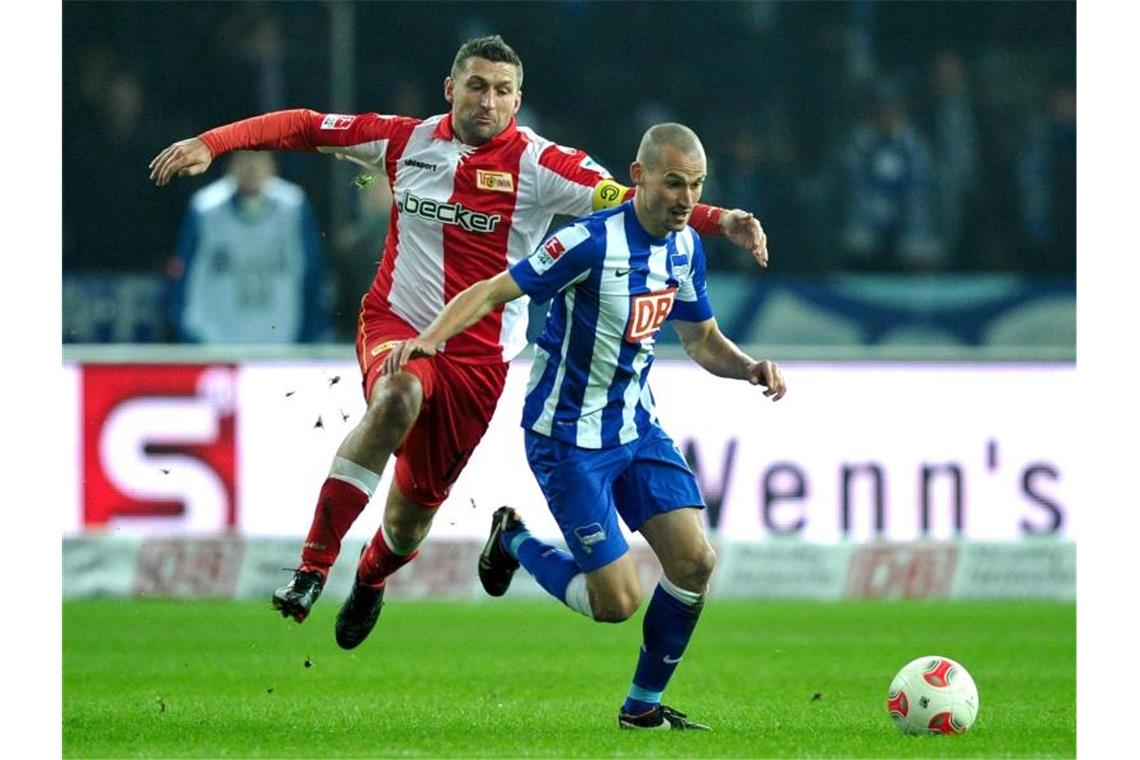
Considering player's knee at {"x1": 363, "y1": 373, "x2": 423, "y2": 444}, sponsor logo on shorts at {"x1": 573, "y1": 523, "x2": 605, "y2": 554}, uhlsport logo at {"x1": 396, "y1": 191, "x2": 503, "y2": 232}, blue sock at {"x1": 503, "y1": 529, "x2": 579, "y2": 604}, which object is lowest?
blue sock at {"x1": 503, "y1": 529, "x2": 579, "y2": 604}

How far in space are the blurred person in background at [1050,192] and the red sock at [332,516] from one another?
352 inches

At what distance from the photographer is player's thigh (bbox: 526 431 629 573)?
768 cm

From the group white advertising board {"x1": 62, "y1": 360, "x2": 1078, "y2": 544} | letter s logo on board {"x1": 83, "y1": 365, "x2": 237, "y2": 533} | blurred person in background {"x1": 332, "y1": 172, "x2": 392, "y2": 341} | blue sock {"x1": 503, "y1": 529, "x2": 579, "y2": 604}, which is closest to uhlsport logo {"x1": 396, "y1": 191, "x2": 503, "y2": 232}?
blue sock {"x1": 503, "y1": 529, "x2": 579, "y2": 604}

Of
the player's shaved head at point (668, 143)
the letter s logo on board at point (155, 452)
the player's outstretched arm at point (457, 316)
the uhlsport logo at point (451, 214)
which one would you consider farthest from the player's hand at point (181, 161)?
the letter s logo on board at point (155, 452)

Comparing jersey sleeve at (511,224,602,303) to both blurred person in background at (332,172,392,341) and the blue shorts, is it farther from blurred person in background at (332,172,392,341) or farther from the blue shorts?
blurred person in background at (332,172,392,341)

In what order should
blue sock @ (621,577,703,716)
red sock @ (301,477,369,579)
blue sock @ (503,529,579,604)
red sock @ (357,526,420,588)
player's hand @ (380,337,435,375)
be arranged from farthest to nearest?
red sock @ (357,526,420,588) → blue sock @ (503,529,579,604) → red sock @ (301,477,369,579) → blue sock @ (621,577,703,716) → player's hand @ (380,337,435,375)

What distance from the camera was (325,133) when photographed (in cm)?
828

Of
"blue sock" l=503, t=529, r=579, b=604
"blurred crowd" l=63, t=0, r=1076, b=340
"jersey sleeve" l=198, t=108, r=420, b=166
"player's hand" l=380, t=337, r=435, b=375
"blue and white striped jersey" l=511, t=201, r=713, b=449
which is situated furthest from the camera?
"blurred crowd" l=63, t=0, r=1076, b=340

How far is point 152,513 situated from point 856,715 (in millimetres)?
6231

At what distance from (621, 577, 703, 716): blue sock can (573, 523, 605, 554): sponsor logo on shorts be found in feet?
1.04

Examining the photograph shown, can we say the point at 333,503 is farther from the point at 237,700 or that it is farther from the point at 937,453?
the point at 937,453

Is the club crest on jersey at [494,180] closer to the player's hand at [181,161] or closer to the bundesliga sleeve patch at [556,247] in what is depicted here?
the bundesliga sleeve patch at [556,247]

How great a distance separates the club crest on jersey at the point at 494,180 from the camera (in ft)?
27.0

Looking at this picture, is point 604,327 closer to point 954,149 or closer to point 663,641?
point 663,641
